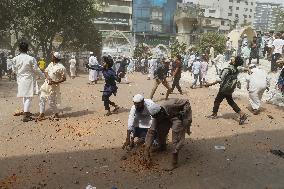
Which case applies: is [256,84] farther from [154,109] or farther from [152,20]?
[152,20]

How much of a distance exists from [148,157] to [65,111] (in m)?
5.63

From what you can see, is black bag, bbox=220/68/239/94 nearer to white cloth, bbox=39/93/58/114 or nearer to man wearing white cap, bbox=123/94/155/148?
man wearing white cap, bbox=123/94/155/148

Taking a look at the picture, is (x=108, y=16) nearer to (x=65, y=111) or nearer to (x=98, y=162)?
(x=65, y=111)

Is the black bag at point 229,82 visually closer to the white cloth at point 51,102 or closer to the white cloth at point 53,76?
the white cloth at point 53,76

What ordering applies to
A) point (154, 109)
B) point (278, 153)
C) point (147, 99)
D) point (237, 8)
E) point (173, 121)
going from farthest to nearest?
point (237, 8) → point (278, 153) → point (147, 99) → point (173, 121) → point (154, 109)

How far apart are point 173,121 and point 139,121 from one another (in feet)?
2.49

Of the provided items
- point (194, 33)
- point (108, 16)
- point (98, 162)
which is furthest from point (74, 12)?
point (108, 16)

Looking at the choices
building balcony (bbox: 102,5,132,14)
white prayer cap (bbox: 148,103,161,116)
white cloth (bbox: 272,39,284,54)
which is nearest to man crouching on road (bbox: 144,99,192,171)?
white prayer cap (bbox: 148,103,161,116)

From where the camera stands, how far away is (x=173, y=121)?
22.2 ft

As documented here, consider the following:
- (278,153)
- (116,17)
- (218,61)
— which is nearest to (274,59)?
(218,61)

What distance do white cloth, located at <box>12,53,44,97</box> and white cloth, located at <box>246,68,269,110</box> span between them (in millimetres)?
6668

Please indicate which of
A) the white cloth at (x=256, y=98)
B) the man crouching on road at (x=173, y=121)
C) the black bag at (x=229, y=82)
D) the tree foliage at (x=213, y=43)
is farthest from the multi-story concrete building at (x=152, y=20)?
the man crouching on road at (x=173, y=121)

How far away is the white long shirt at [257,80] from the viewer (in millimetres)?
11930

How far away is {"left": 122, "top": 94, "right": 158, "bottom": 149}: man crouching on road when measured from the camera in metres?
6.97
